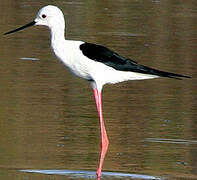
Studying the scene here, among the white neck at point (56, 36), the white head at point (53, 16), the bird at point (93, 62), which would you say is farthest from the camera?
the white head at point (53, 16)

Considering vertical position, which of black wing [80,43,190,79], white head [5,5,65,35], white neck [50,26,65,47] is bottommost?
black wing [80,43,190,79]

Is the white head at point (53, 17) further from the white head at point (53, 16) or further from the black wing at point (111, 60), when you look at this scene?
the black wing at point (111, 60)

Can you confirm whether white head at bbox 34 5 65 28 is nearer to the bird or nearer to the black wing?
the bird

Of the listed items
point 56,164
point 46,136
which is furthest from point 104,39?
point 56,164

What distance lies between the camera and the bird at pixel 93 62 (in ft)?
25.8

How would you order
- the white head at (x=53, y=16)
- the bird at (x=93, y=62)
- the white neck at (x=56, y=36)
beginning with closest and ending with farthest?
the bird at (x=93, y=62) → the white neck at (x=56, y=36) → the white head at (x=53, y=16)

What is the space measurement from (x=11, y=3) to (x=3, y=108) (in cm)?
810

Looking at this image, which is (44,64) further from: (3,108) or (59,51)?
(59,51)

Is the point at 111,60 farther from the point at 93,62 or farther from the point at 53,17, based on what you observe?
the point at 53,17

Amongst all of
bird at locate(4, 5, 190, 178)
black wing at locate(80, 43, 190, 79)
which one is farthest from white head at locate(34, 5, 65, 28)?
black wing at locate(80, 43, 190, 79)

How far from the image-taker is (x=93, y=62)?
7926mm

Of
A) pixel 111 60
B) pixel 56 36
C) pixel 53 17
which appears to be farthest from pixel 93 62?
pixel 53 17

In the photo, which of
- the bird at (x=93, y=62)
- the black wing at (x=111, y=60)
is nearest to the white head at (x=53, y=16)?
the bird at (x=93, y=62)

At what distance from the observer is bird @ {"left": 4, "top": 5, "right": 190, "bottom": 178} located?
787 cm
